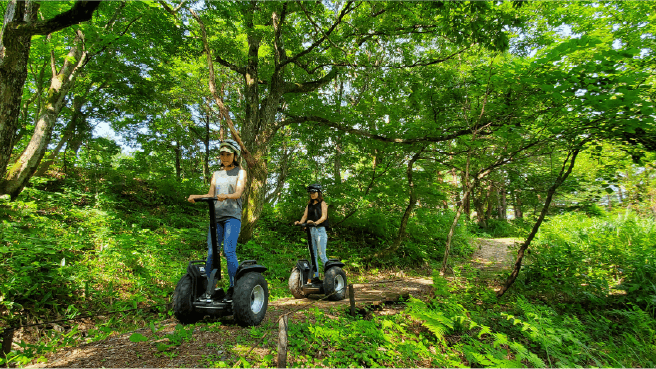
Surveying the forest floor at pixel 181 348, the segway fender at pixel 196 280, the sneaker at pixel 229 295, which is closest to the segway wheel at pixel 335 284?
the forest floor at pixel 181 348

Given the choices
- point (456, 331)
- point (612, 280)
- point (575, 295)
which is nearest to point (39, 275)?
point (456, 331)

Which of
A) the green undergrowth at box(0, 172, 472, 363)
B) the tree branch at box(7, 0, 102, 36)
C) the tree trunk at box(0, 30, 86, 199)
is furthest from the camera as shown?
the tree trunk at box(0, 30, 86, 199)

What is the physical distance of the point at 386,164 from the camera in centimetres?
908

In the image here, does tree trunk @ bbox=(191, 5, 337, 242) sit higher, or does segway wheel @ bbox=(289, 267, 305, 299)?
tree trunk @ bbox=(191, 5, 337, 242)

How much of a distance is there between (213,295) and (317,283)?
7.84ft

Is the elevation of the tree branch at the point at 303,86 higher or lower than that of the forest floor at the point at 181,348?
higher

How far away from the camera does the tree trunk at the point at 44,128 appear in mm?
6219

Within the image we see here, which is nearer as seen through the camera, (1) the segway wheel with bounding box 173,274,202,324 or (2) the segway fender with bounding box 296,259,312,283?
(1) the segway wheel with bounding box 173,274,202,324

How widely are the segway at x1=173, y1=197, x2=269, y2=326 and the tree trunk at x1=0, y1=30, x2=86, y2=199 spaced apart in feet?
20.2

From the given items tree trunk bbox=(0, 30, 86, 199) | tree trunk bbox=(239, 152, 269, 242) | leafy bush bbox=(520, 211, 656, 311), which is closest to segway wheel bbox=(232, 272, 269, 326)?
tree trunk bbox=(239, 152, 269, 242)

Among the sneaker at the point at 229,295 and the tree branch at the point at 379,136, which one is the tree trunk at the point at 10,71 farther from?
the tree branch at the point at 379,136

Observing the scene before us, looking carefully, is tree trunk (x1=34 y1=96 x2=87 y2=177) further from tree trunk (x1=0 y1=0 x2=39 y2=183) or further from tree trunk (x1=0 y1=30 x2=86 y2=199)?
tree trunk (x1=0 y1=0 x2=39 y2=183)

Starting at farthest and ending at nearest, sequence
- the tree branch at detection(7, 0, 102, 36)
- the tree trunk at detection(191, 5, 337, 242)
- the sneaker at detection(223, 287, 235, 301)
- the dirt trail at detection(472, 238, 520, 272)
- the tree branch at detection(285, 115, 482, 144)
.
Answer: the dirt trail at detection(472, 238, 520, 272)
the tree trunk at detection(191, 5, 337, 242)
the tree branch at detection(285, 115, 482, 144)
the sneaker at detection(223, 287, 235, 301)
the tree branch at detection(7, 0, 102, 36)

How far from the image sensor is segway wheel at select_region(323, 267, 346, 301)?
5.01m
